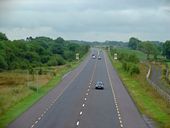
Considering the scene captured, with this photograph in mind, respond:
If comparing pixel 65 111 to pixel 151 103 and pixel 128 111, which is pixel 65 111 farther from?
pixel 151 103

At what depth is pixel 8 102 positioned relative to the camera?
56.0 metres

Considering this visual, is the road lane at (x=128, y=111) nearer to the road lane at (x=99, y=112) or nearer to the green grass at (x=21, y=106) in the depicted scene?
the road lane at (x=99, y=112)

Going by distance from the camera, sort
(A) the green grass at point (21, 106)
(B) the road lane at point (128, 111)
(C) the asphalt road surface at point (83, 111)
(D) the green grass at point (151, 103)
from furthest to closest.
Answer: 1. (D) the green grass at point (151, 103)
2. (A) the green grass at point (21, 106)
3. (B) the road lane at point (128, 111)
4. (C) the asphalt road surface at point (83, 111)

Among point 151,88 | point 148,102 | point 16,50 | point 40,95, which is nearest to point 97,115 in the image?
point 148,102

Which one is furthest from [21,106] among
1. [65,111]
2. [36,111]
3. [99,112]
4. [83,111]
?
[99,112]

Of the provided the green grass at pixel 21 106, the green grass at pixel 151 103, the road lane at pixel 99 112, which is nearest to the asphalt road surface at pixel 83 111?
the road lane at pixel 99 112

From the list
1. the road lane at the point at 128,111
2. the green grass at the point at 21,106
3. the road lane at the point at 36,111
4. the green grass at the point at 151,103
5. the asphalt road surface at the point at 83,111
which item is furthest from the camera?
the green grass at the point at 151,103

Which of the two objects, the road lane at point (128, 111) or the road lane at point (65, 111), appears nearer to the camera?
the road lane at point (65, 111)

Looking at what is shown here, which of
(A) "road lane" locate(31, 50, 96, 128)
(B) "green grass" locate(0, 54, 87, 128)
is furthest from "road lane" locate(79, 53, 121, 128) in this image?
(B) "green grass" locate(0, 54, 87, 128)

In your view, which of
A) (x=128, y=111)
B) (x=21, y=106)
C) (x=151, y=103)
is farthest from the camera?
(x=151, y=103)

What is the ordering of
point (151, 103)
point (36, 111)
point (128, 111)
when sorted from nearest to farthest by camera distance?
point (36, 111)
point (128, 111)
point (151, 103)

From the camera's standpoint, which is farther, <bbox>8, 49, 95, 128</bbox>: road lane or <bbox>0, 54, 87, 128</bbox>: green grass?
<bbox>0, 54, 87, 128</bbox>: green grass

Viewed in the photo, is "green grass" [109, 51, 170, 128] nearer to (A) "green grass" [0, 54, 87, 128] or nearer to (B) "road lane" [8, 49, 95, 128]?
(B) "road lane" [8, 49, 95, 128]

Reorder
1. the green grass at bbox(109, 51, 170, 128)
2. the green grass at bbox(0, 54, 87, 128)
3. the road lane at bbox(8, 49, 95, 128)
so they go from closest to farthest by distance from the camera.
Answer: the road lane at bbox(8, 49, 95, 128)
the green grass at bbox(0, 54, 87, 128)
the green grass at bbox(109, 51, 170, 128)
